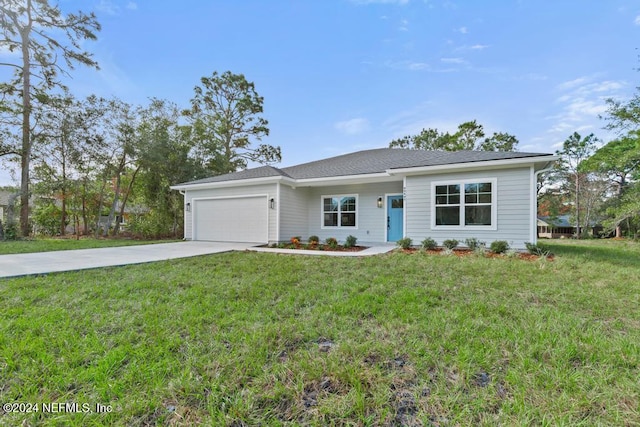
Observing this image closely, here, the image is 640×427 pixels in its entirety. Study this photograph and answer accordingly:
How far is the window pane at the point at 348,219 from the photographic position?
407 inches

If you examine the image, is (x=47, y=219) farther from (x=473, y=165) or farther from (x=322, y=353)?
(x=473, y=165)

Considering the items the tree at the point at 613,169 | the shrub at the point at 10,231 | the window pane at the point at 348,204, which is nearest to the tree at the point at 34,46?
the shrub at the point at 10,231

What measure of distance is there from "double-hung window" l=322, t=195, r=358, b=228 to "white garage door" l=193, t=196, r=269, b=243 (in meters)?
2.44

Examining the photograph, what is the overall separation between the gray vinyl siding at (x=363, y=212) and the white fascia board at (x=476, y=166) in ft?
4.59

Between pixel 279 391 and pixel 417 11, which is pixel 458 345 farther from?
pixel 417 11

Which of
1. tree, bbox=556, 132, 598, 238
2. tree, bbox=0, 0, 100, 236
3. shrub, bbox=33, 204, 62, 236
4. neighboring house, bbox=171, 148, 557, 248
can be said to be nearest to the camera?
neighboring house, bbox=171, 148, 557, 248

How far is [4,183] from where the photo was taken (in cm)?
1328

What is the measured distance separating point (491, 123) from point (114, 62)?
940 inches

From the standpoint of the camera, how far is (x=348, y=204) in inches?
410

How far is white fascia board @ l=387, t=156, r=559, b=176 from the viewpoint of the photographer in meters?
6.68

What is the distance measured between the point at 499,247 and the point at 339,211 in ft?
17.9

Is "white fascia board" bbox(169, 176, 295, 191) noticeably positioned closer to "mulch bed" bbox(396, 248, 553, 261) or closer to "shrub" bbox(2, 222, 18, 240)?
"mulch bed" bbox(396, 248, 553, 261)

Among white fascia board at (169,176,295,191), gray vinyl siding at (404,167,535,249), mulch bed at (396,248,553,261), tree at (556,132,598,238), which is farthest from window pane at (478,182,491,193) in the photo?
tree at (556,132,598,238)

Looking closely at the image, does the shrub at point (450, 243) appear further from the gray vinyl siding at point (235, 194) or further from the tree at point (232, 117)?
the tree at point (232, 117)
